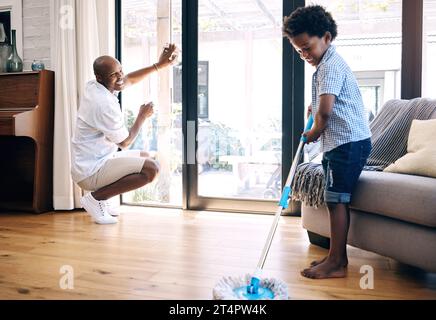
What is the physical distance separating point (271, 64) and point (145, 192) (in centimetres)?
147

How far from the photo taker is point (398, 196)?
1.68 meters

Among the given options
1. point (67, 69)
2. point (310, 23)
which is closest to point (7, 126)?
point (67, 69)

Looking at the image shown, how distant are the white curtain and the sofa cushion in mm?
2165

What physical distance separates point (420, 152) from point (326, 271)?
68 centimetres

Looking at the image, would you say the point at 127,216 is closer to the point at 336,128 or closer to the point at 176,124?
the point at 176,124

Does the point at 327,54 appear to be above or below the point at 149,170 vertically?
above

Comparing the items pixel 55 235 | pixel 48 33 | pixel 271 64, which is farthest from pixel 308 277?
pixel 48 33

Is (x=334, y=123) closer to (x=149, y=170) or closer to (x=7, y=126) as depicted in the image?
(x=149, y=170)

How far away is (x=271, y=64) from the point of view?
10.2 ft

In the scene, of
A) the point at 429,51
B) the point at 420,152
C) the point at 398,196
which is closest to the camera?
the point at 398,196

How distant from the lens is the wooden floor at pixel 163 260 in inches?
63.0

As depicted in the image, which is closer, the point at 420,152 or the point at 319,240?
the point at 420,152

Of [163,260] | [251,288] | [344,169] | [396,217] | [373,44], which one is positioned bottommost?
[163,260]

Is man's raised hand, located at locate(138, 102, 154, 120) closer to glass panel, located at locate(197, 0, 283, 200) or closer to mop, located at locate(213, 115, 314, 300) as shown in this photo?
glass panel, located at locate(197, 0, 283, 200)
